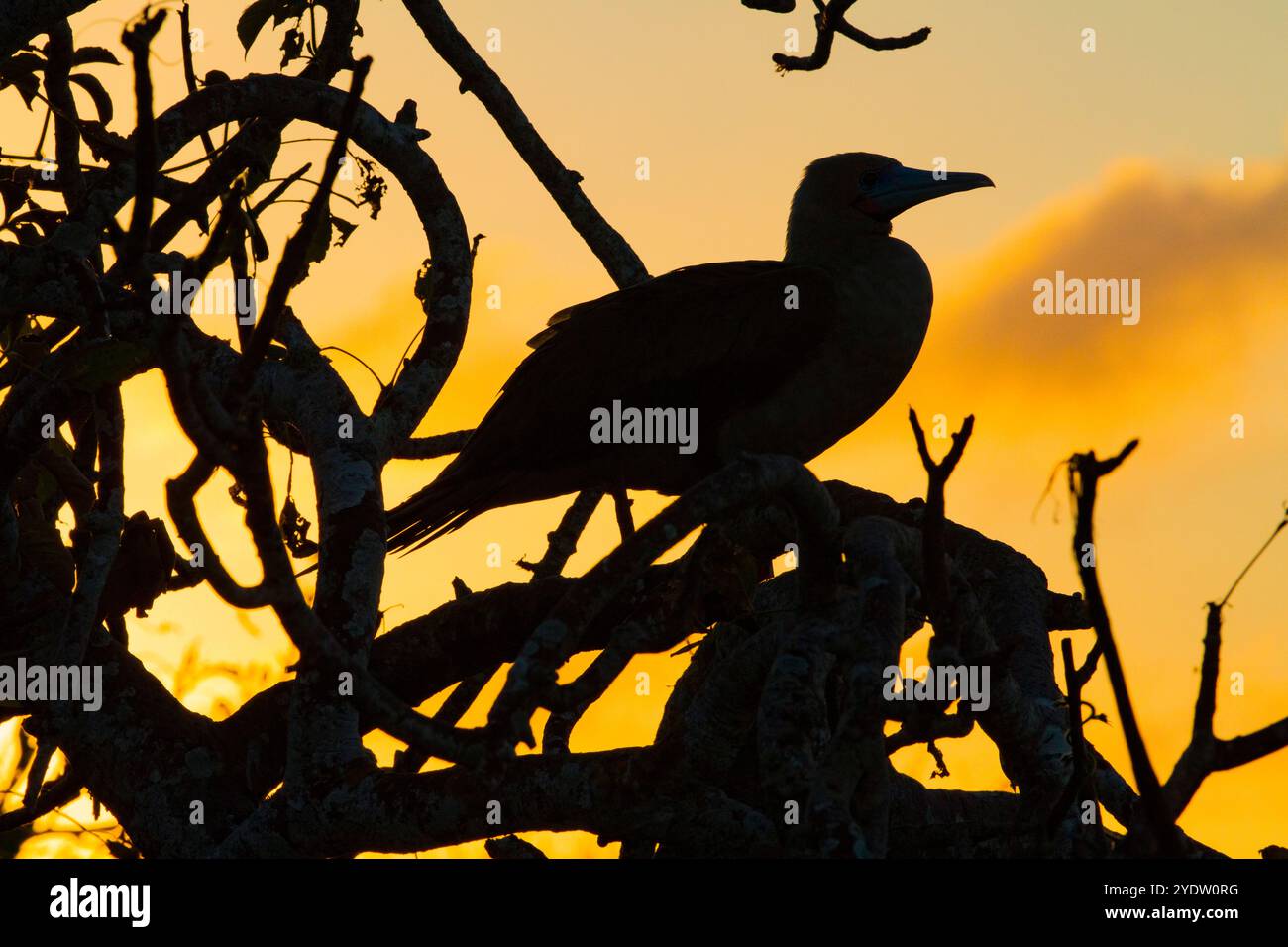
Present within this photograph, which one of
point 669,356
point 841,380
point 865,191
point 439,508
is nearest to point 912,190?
point 865,191

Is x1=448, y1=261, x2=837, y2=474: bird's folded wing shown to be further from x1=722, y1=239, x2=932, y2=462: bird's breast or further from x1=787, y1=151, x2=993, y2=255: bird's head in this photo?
x1=787, y1=151, x2=993, y2=255: bird's head

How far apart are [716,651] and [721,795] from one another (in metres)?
1.67

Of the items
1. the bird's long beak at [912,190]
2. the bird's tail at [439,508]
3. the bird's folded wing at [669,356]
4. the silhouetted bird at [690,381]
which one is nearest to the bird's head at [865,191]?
the bird's long beak at [912,190]

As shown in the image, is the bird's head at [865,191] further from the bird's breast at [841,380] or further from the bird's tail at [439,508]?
the bird's tail at [439,508]

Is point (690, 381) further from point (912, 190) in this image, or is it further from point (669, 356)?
point (912, 190)

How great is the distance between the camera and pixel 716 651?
5.52 metres

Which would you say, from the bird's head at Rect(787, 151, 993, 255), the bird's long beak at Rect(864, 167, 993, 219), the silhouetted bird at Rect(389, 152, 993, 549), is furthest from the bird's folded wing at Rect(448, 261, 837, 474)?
the bird's long beak at Rect(864, 167, 993, 219)

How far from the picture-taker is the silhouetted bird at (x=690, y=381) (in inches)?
263

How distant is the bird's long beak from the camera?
7.61 meters
